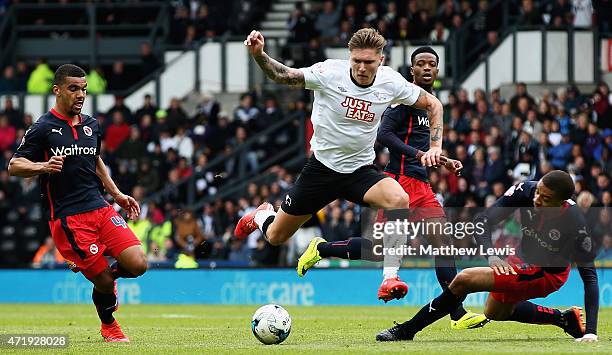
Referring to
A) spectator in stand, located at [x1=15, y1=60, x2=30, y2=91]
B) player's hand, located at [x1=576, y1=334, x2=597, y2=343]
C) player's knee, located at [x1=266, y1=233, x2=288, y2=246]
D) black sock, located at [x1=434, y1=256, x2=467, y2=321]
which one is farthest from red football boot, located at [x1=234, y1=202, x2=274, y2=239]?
spectator in stand, located at [x1=15, y1=60, x2=30, y2=91]

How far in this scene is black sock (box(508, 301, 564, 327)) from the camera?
11.6 meters

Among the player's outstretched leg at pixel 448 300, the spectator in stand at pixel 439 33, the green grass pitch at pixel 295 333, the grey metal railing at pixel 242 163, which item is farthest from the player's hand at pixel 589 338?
the spectator in stand at pixel 439 33

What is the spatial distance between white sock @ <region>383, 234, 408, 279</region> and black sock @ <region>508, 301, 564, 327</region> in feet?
3.81

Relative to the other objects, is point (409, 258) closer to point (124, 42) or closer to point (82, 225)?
point (82, 225)

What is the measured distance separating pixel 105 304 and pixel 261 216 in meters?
1.95

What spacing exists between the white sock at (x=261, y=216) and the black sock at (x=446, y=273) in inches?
66.7

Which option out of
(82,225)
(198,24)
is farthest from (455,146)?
(82,225)

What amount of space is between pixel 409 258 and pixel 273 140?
652cm

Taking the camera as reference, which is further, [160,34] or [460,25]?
[160,34]

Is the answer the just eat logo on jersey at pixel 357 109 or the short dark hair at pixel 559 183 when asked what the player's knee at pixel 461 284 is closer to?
the short dark hair at pixel 559 183

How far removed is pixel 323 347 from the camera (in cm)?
1088

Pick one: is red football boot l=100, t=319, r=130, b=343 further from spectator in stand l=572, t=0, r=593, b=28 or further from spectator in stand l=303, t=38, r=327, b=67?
spectator in stand l=572, t=0, r=593, b=28

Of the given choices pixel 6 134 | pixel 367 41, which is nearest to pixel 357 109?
pixel 367 41

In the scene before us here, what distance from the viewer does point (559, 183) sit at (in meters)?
10.4
